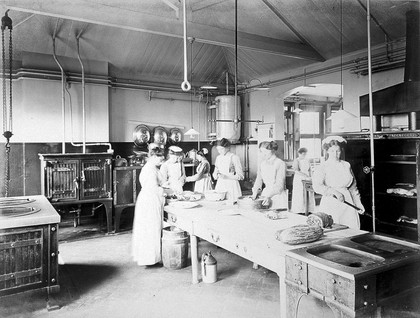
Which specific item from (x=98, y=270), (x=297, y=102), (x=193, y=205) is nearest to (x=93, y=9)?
(x=193, y=205)

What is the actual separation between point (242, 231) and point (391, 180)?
13.5ft

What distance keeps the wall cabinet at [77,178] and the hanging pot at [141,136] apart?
6.25 feet

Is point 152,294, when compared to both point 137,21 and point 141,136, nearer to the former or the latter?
point 137,21

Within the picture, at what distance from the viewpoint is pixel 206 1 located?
6.61 meters

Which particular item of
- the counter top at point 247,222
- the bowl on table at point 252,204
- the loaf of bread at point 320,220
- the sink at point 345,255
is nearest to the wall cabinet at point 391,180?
the bowl on table at point 252,204

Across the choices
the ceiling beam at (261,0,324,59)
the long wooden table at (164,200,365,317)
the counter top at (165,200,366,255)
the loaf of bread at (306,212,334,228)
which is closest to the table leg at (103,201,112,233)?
the long wooden table at (164,200,365,317)

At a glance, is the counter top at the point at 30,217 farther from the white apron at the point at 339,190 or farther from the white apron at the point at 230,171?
the white apron at the point at 339,190

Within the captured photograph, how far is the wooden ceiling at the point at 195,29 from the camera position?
222 inches

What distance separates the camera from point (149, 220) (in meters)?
4.96

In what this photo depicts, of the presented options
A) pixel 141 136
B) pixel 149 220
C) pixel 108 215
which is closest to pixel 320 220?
pixel 149 220

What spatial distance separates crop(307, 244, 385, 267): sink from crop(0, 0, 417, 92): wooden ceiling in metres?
4.20

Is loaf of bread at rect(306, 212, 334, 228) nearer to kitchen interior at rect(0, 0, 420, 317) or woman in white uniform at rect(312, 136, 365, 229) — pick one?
kitchen interior at rect(0, 0, 420, 317)

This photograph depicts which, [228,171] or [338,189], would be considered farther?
[228,171]

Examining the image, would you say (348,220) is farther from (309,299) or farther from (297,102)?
(297,102)
